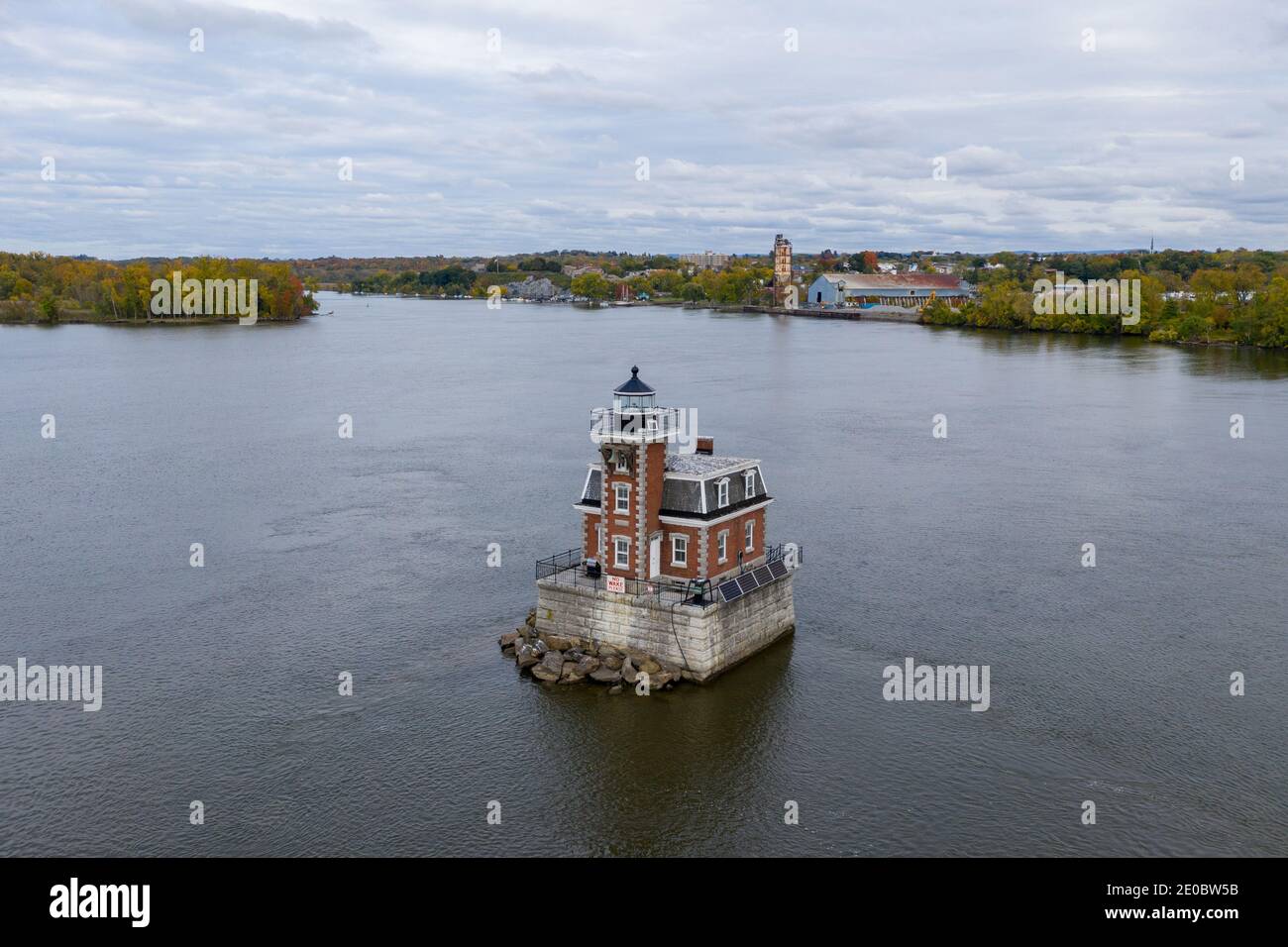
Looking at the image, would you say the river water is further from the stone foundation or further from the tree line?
the tree line

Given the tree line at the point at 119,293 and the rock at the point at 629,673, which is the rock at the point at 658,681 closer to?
the rock at the point at 629,673

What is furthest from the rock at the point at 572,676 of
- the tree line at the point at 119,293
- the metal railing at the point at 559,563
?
the tree line at the point at 119,293

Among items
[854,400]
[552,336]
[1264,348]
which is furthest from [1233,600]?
[552,336]

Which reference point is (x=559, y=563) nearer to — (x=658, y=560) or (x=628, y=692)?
(x=658, y=560)

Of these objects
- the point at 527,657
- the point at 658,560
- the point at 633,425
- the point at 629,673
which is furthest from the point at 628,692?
the point at 633,425

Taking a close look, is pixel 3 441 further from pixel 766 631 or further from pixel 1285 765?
pixel 1285 765

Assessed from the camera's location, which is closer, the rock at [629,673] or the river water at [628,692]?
the river water at [628,692]

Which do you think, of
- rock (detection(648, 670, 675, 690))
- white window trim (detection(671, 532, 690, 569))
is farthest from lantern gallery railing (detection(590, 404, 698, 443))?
rock (detection(648, 670, 675, 690))
